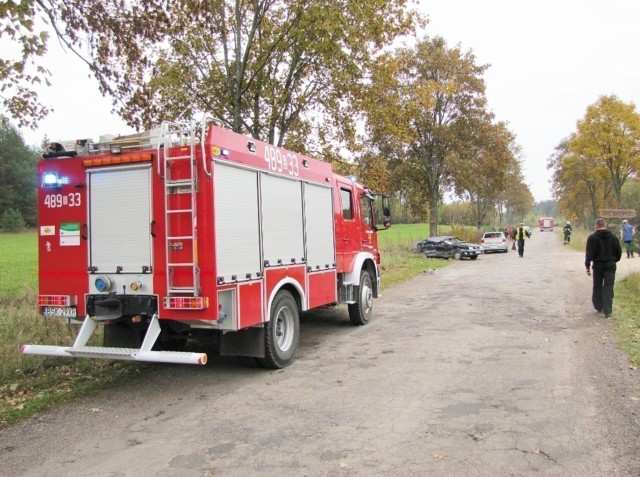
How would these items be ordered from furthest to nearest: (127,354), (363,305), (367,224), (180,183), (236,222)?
(367,224)
(363,305)
(236,222)
(180,183)
(127,354)

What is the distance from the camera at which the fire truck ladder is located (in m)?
5.38

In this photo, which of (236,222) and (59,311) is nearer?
(236,222)

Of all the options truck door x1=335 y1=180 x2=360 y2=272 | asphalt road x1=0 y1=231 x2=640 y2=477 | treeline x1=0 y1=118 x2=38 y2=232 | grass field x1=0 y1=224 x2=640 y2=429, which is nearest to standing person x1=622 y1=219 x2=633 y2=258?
grass field x1=0 y1=224 x2=640 y2=429

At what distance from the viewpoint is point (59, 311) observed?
5.93 metres

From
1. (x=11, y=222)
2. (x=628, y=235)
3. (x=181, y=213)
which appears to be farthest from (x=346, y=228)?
(x=11, y=222)

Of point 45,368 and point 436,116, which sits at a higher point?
point 436,116

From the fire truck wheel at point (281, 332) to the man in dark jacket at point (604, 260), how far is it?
5.87 meters

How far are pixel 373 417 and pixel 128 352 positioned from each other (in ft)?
8.45

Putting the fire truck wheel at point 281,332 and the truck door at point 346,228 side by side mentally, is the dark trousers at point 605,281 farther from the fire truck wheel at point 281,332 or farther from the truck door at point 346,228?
the fire truck wheel at point 281,332

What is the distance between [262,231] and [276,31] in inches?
363

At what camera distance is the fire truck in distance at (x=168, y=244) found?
17.7 ft

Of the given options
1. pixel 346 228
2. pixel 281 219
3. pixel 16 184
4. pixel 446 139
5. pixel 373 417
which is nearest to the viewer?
pixel 373 417

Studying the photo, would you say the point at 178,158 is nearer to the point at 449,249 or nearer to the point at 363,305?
the point at 363,305

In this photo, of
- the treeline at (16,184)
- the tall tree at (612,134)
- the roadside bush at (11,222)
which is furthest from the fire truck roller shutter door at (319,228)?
the roadside bush at (11,222)
